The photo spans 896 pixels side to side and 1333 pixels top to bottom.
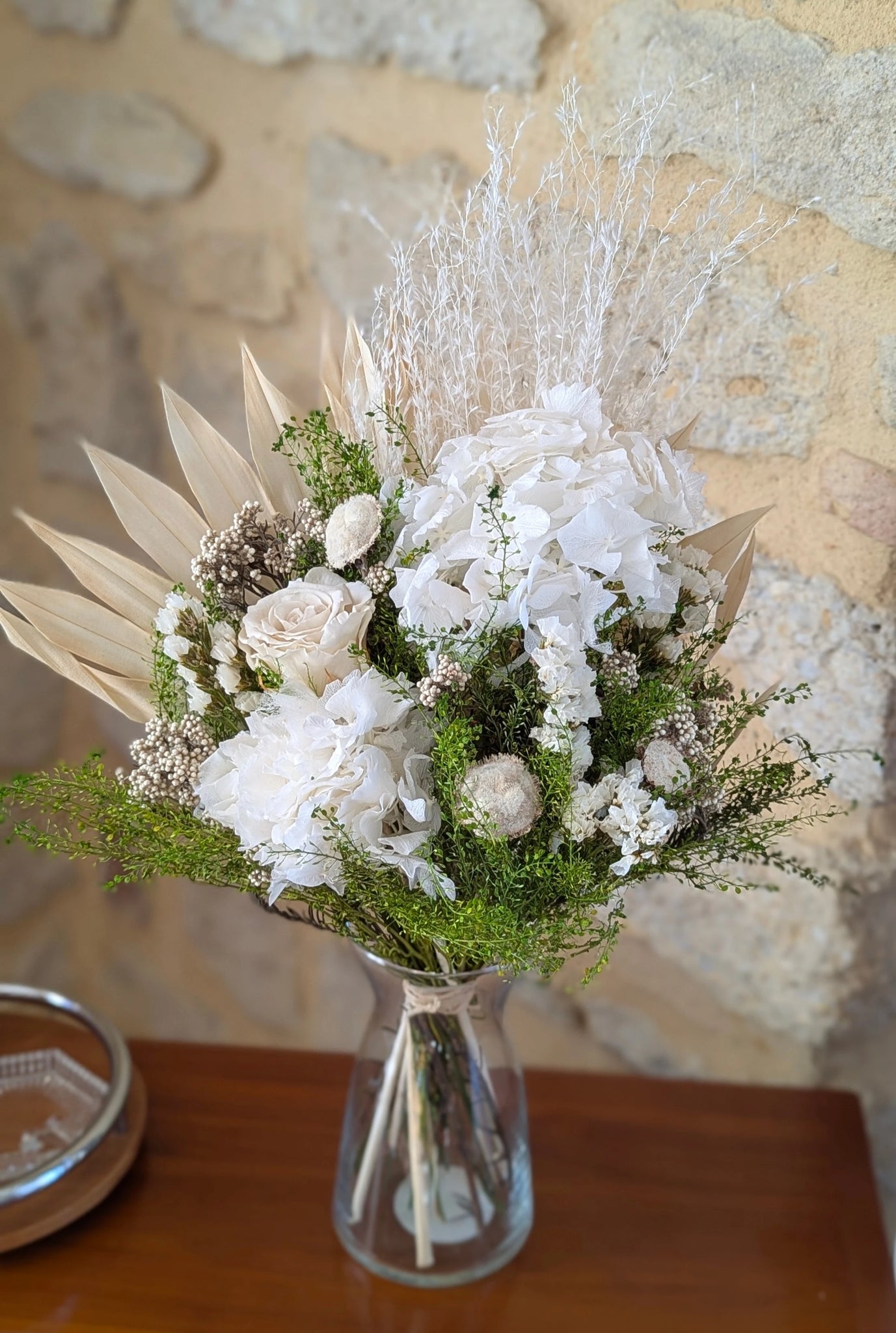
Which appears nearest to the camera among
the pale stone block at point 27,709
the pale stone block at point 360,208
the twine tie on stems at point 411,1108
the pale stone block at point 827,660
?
the twine tie on stems at point 411,1108

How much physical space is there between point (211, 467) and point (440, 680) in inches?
9.4

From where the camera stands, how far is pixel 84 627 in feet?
2.48

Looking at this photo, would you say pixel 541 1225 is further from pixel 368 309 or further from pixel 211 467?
pixel 368 309

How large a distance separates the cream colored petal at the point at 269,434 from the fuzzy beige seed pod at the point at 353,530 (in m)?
0.10

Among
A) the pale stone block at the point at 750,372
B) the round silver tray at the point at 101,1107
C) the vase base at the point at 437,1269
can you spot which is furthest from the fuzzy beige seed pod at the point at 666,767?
the round silver tray at the point at 101,1107

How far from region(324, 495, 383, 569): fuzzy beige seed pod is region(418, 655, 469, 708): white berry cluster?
0.08 metres

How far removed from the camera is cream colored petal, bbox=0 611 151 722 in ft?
2.44

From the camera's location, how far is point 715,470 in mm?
1025

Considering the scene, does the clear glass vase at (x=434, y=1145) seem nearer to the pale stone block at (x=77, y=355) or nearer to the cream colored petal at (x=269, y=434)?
the cream colored petal at (x=269, y=434)

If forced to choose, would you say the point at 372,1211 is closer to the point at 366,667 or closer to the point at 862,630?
the point at 366,667

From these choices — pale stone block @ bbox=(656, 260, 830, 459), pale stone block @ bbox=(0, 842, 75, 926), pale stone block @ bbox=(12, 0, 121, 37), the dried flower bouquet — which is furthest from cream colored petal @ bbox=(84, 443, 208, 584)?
pale stone block @ bbox=(0, 842, 75, 926)

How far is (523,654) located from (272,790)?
162 millimetres

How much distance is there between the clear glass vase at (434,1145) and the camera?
2.87 feet

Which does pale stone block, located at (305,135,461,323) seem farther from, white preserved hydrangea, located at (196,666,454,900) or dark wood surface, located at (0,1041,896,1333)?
dark wood surface, located at (0,1041,896,1333)
